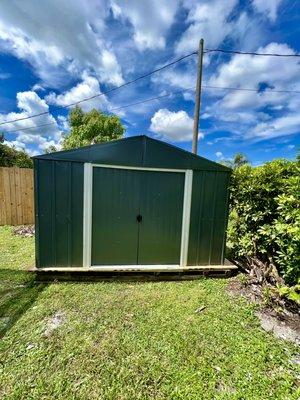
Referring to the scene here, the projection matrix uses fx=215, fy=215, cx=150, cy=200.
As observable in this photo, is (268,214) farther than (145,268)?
No

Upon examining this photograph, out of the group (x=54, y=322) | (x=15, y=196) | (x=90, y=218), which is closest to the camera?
(x=54, y=322)

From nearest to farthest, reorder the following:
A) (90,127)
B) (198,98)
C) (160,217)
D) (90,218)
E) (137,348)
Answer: (137,348), (90,218), (160,217), (198,98), (90,127)

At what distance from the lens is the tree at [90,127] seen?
43.9 feet

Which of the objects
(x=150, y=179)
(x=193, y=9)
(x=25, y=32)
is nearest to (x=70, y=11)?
(x=25, y=32)

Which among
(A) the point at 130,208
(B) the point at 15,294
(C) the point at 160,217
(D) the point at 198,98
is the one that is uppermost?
(D) the point at 198,98

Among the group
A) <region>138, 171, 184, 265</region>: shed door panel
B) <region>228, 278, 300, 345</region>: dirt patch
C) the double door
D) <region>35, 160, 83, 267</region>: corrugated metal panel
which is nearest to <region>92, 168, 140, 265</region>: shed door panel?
the double door

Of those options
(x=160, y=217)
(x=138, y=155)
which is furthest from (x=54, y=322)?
Result: (x=138, y=155)

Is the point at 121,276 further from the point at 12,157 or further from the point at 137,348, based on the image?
the point at 12,157

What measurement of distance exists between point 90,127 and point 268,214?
1211 centimetres

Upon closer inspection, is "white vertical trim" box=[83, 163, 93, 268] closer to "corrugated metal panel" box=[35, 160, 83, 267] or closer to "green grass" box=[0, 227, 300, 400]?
"corrugated metal panel" box=[35, 160, 83, 267]

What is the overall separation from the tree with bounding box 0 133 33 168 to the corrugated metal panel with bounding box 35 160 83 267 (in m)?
17.9

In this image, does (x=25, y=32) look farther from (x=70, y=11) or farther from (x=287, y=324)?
(x=287, y=324)

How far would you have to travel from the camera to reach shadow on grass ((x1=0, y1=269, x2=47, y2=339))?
276cm

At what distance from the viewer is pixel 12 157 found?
1998 centimetres
